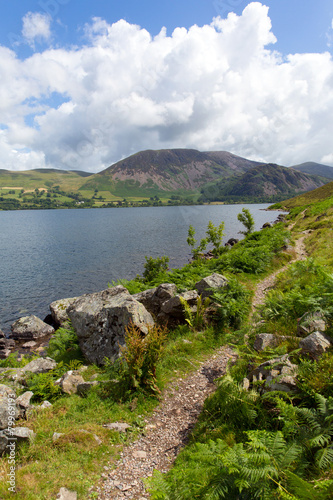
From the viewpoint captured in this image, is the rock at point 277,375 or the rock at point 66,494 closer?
the rock at point 66,494

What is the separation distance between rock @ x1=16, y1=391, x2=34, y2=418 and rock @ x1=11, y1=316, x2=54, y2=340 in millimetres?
16923

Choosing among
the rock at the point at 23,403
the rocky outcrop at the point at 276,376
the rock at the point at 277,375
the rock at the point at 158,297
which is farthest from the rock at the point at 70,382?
the rock at the point at 277,375

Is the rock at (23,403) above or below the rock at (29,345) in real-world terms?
above

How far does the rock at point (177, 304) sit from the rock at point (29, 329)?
16.0 metres

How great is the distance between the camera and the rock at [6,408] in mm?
6311

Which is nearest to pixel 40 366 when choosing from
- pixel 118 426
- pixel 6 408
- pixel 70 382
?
pixel 70 382

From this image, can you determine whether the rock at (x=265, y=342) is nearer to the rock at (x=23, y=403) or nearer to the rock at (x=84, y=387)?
the rock at (x=84, y=387)

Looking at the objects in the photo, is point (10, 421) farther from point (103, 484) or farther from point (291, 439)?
point (291, 439)

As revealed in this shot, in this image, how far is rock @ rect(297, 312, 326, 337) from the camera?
6.45 meters

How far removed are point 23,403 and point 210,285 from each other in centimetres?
904

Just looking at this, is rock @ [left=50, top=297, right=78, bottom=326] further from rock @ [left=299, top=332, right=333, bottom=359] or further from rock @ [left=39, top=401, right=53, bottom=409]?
rock @ [left=299, top=332, right=333, bottom=359]

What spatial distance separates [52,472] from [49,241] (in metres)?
75.1

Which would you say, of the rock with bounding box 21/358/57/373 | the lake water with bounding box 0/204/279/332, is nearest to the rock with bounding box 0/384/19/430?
the rock with bounding box 21/358/57/373

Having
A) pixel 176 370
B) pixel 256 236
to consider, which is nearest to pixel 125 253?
pixel 256 236
